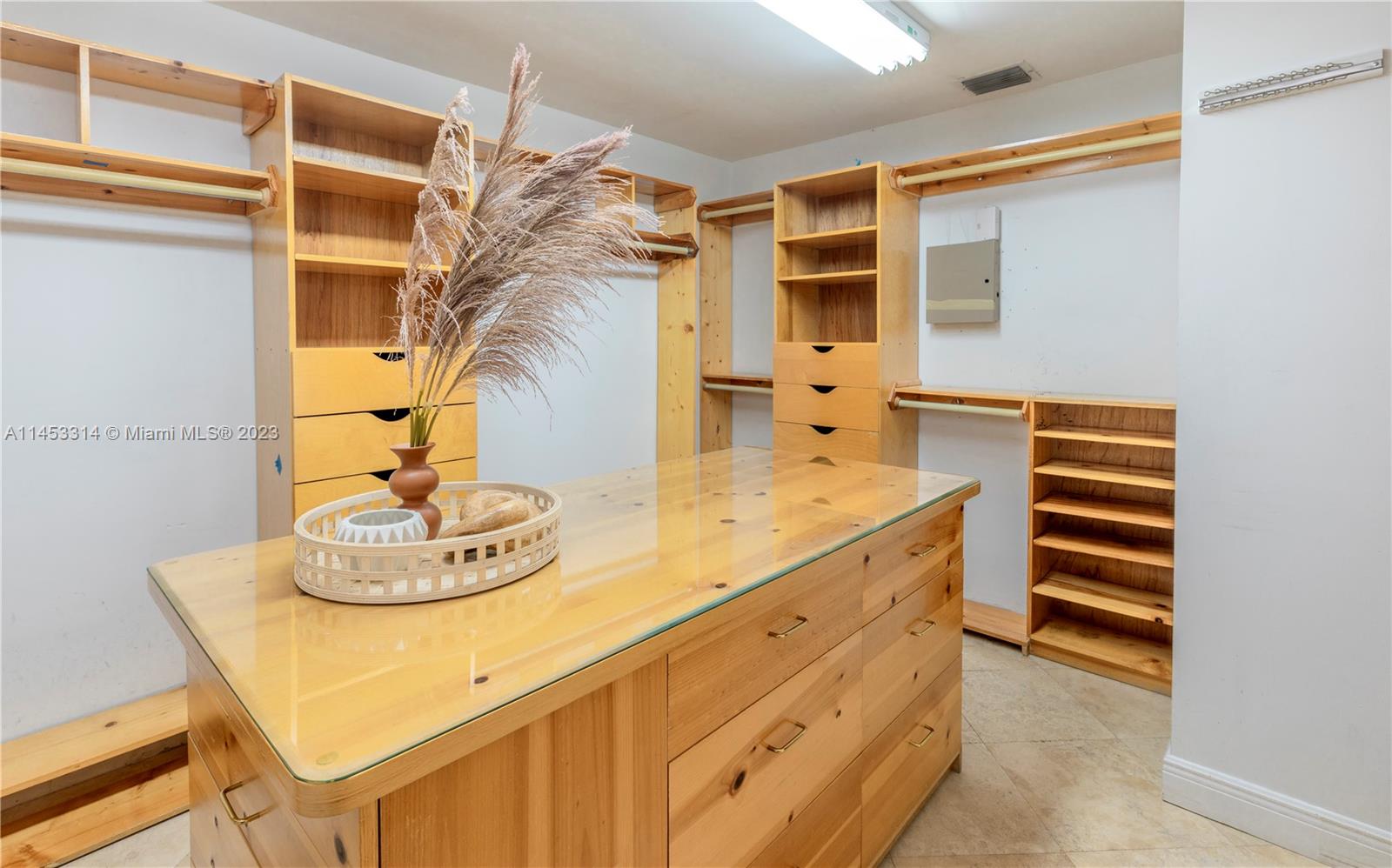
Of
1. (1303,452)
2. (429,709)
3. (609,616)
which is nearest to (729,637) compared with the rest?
(609,616)

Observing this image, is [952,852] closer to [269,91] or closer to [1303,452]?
[1303,452]

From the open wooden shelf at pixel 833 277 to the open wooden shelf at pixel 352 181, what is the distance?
5.85 feet

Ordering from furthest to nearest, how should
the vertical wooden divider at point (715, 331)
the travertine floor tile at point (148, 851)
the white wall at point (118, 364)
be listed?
the vertical wooden divider at point (715, 331) < the white wall at point (118, 364) < the travertine floor tile at point (148, 851)

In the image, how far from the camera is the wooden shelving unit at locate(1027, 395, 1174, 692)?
276 centimetres

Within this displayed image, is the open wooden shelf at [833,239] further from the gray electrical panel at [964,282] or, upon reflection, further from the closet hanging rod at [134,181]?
the closet hanging rod at [134,181]

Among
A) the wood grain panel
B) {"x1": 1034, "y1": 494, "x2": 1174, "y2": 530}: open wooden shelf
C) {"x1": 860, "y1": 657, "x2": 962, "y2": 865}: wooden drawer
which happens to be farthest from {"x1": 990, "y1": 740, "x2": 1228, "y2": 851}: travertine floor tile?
the wood grain panel

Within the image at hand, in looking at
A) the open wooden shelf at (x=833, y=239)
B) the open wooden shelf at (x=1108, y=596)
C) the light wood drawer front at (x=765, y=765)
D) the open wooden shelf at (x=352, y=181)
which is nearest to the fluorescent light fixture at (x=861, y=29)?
the open wooden shelf at (x=833, y=239)

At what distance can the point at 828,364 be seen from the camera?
11.3 feet

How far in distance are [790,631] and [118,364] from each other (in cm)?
233

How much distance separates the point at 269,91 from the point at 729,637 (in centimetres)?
229

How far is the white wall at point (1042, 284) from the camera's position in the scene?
2877 mm

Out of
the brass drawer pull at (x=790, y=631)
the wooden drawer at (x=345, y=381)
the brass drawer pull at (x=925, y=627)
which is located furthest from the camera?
the wooden drawer at (x=345, y=381)

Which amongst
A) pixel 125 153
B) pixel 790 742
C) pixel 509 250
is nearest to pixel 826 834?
pixel 790 742

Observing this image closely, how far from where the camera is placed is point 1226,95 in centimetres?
180
